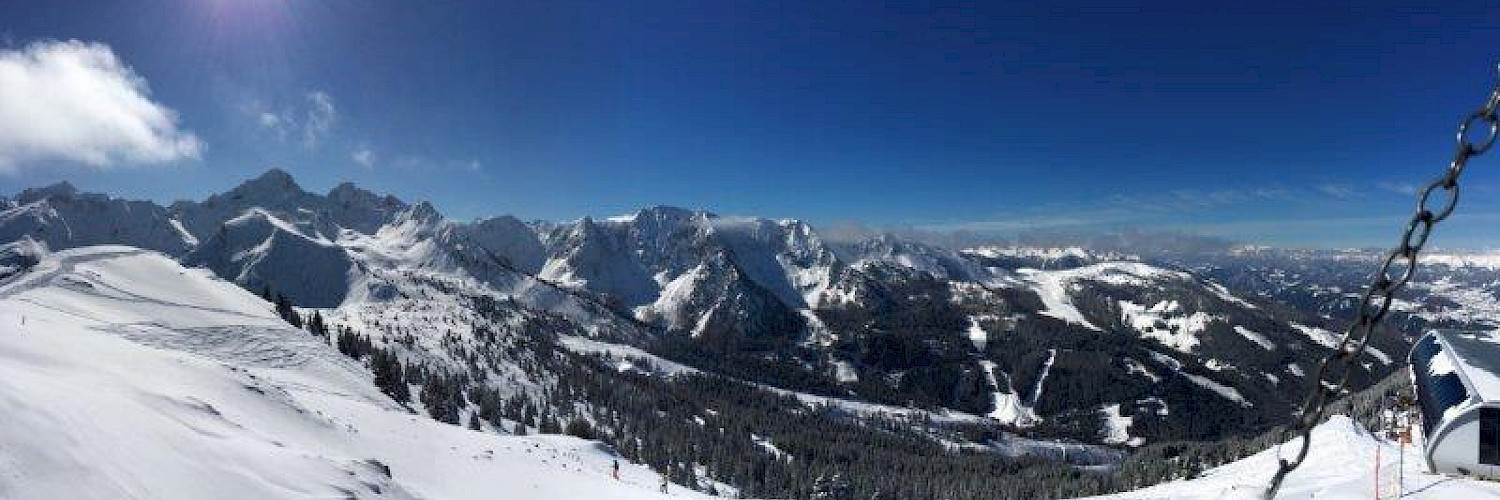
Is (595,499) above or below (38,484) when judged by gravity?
below

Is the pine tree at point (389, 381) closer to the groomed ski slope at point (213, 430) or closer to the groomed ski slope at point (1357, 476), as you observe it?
the groomed ski slope at point (213, 430)

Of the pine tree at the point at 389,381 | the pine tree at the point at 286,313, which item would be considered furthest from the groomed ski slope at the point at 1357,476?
the pine tree at the point at 286,313

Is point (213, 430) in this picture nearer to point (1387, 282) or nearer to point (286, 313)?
point (1387, 282)

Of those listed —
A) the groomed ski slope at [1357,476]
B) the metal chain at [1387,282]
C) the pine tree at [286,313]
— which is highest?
the metal chain at [1387,282]

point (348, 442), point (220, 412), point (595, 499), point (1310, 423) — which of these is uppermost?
point (1310, 423)

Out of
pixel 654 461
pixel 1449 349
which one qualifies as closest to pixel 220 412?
pixel 1449 349

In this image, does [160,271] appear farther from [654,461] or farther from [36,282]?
[654,461]

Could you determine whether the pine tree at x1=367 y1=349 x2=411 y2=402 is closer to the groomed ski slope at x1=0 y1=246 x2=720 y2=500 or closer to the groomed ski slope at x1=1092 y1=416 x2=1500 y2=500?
the groomed ski slope at x1=0 y1=246 x2=720 y2=500

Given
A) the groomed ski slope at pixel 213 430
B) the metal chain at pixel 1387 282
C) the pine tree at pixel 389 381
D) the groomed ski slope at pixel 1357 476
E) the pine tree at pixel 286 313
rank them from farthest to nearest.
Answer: the pine tree at pixel 286 313, the pine tree at pixel 389 381, the groomed ski slope at pixel 1357 476, the groomed ski slope at pixel 213 430, the metal chain at pixel 1387 282

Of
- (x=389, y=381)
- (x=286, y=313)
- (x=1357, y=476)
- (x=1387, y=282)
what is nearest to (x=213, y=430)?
(x=1387, y=282)

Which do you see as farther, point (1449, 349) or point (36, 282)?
point (36, 282)
